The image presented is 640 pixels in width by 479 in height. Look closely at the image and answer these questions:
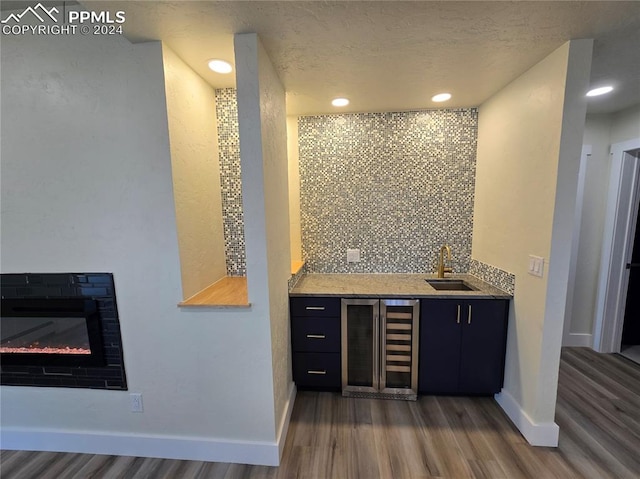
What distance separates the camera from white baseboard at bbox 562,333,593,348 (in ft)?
9.42

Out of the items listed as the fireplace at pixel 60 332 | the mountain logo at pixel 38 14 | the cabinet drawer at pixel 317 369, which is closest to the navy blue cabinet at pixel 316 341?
the cabinet drawer at pixel 317 369

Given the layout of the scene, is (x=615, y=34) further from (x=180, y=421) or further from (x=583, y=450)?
(x=180, y=421)

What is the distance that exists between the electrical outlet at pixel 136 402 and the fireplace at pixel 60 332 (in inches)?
3.5

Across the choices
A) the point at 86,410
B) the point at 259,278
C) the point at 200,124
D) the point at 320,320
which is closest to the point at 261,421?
the point at 320,320

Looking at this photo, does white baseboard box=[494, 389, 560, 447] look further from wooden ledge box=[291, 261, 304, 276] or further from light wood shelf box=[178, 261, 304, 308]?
light wood shelf box=[178, 261, 304, 308]

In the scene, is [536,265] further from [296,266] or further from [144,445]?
[144,445]

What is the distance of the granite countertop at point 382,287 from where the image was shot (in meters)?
2.03

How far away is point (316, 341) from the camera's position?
7.02ft

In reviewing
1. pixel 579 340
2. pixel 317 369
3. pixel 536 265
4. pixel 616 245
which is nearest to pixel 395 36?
pixel 536 265

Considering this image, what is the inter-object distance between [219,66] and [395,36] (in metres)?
1.09

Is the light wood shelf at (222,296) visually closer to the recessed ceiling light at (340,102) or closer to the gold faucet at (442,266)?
the recessed ceiling light at (340,102)

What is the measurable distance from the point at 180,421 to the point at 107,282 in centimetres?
99

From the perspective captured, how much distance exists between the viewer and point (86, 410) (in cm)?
170

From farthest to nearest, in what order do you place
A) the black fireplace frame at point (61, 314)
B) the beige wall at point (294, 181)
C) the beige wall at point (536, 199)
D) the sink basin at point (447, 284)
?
the beige wall at point (294, 181), the sink basin at point (447, 284), the black fireplace frame at point (61, 314), the beige wall at point (536, 199)
